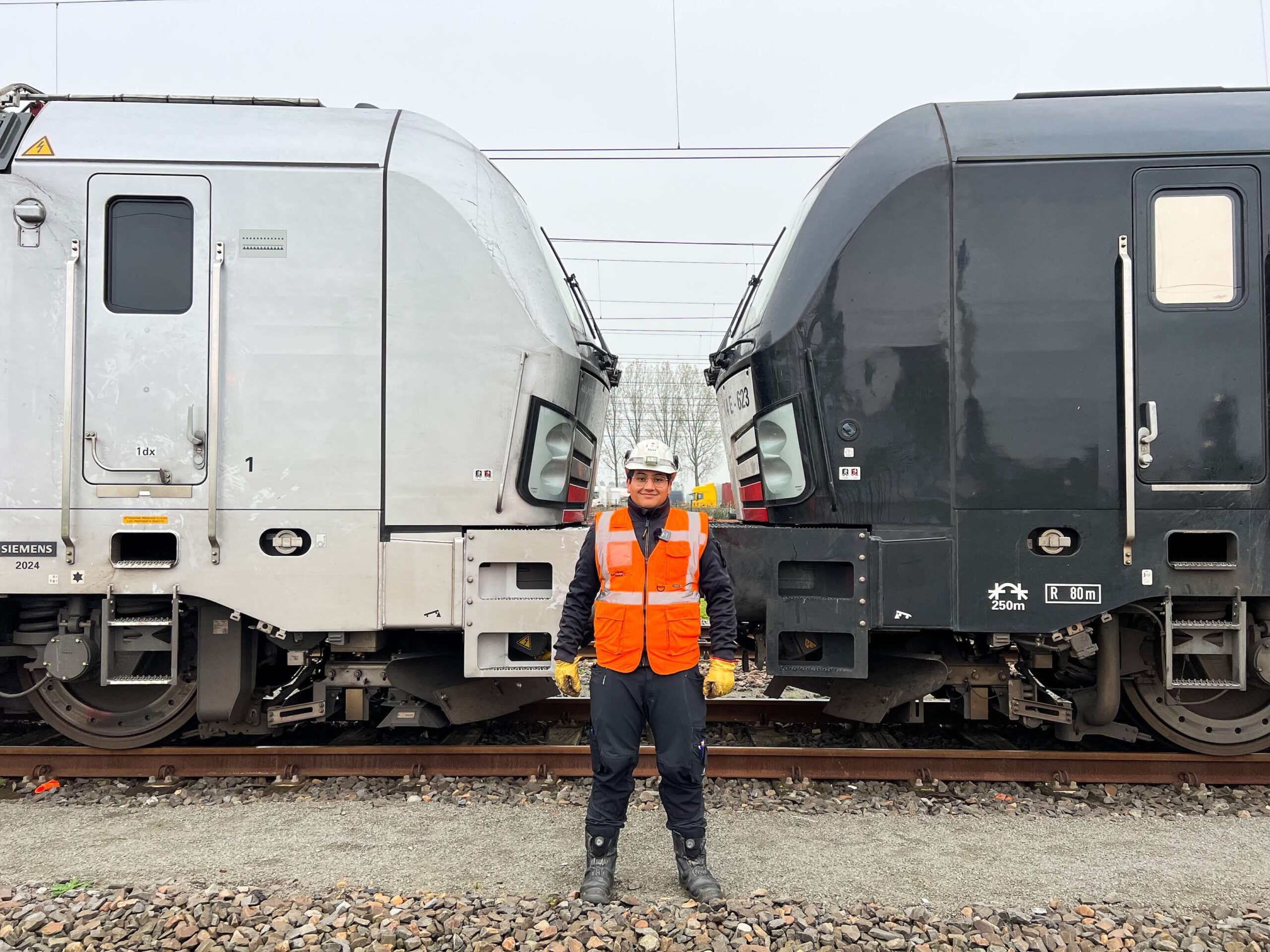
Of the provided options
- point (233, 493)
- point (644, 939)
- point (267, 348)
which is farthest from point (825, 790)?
point (267, 348)

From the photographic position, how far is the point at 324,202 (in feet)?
13.8

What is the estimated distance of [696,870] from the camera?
3.27 metres

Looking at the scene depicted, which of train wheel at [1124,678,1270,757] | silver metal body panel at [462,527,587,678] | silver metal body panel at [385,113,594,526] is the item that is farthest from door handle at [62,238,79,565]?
train wheel at [1124,678,1270,757]

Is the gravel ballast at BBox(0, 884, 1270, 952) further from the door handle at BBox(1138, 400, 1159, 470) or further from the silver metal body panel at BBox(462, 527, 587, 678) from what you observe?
the door handle at BBox(1138, 400, 1159, 470)

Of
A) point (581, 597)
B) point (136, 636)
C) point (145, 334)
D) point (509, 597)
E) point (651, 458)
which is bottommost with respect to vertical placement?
point (136, 636)

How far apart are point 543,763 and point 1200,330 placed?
4408mm

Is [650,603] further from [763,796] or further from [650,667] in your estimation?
[763,796]

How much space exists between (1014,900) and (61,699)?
5266mm

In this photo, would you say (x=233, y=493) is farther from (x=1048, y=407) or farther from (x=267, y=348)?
(x=1048, y=407)

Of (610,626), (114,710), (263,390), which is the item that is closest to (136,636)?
(114,710)

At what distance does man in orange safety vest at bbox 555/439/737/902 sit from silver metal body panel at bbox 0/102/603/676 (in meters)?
0.96

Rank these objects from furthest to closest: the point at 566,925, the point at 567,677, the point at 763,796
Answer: the point at 763,796
the point at 567,677
the point at 566,925

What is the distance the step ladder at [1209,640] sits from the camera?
13.1ft

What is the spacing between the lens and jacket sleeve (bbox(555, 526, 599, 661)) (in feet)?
11.1
